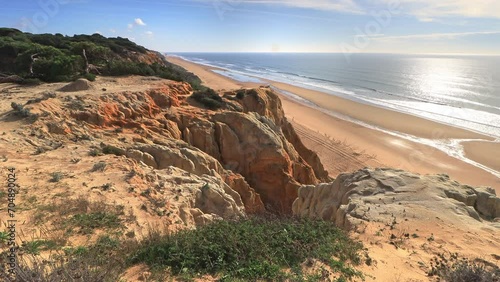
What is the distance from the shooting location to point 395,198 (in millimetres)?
10102

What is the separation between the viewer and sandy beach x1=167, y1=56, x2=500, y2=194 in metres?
25.1

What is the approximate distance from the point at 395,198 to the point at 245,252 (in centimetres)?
673

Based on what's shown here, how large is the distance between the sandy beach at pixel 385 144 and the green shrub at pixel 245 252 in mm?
18481

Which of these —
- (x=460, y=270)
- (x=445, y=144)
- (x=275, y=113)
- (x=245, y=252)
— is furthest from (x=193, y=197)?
(x=445, y=144)

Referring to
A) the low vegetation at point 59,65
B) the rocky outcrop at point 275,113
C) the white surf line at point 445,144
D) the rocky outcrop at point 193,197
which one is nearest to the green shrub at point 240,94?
the rocky outcrop at point 275,113

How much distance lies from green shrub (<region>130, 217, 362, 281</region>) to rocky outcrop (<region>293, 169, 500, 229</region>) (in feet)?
8.10

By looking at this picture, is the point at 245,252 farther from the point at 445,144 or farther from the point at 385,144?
the point at 445,144

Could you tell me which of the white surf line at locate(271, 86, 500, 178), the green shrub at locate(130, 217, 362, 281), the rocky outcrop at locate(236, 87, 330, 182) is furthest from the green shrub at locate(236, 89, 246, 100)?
the white surf line at locate(271, 86, 500, 178)

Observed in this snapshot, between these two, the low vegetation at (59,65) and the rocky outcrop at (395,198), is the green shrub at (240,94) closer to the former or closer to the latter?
the low vegetation at (59,65)

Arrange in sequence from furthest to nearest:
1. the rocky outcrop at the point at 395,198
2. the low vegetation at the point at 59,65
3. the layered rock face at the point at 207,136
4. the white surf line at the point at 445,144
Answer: the white surf line at the point at 445,144, the low vegetation at the point at 59,65, the layered rock face at the point at 207,136, the rocky outcrop at the point at 395,198

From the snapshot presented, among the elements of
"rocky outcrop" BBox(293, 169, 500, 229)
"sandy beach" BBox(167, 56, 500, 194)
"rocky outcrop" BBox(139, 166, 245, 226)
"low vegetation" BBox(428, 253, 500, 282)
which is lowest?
"sandy beach" BBox(167, 56, 500, 194)

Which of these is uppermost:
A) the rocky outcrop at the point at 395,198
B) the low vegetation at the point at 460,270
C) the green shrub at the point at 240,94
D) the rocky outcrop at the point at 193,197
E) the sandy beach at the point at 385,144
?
the green shrub at the point at 240,94

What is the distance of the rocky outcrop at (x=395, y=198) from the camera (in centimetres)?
906

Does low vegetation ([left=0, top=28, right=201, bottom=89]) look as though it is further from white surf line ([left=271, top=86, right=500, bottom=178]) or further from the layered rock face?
white surf line ([left=271, top=86, right=500, bottom=178])
